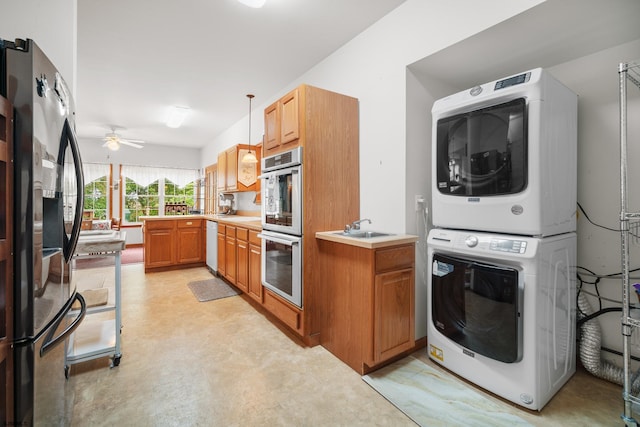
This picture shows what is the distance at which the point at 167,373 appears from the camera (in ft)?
Result: 6.68

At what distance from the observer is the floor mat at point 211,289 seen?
145 inches

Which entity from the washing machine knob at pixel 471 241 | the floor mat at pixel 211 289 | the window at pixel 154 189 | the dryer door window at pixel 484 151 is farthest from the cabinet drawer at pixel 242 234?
the window at pixel 154 189

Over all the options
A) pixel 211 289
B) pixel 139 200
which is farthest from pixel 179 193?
pixel 211 289

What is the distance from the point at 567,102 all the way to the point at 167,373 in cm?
319

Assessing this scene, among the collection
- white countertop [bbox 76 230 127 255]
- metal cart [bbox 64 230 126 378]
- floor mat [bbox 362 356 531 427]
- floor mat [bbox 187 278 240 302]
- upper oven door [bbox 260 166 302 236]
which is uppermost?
upper oven door [bbox 260 166 302 236]

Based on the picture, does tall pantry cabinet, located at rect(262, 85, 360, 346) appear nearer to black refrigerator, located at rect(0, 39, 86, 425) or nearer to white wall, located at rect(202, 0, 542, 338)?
white wall, located at rect(202, 0, 542, 338)

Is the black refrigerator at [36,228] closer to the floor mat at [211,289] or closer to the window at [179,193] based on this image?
the floor mat at [211,289]

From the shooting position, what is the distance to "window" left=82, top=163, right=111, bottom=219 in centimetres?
708

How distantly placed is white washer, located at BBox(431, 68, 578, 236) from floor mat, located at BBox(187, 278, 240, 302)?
2853mm

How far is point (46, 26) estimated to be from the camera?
60.0 inches

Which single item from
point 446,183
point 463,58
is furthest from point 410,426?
point 463,58

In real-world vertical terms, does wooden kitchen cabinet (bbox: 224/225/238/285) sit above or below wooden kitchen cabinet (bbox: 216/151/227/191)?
below

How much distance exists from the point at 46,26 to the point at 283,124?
5.10 ft

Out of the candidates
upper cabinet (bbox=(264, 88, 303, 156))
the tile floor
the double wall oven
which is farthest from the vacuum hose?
upper cabinet (bbox=(264, 88, 303, 156))
